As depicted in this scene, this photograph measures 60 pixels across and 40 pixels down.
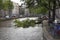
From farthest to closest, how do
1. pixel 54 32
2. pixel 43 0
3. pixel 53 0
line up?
1. pixel 43 0
2. pixel 53 0
3. pixel 54 32

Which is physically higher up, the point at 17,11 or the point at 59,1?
the point at 59,1

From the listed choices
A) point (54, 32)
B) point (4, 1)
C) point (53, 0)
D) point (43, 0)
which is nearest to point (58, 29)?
point (54, 32)

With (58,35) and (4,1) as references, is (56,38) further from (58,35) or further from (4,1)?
(4,1)

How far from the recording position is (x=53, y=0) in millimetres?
25172

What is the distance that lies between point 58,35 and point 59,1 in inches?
478

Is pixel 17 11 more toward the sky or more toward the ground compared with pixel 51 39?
more toward the ground

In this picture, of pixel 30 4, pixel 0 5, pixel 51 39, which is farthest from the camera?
pixel 0 5

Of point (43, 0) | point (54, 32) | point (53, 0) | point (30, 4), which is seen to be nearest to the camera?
point (54, 32)

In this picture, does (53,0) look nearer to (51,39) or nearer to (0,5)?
(51,39)

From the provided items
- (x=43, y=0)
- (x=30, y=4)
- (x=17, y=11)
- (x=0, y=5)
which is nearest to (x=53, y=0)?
(x=43, y=0)

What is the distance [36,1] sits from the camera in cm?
3294

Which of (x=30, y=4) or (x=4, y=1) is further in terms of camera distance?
(x=4, y=1)

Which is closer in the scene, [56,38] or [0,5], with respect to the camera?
[56,38]

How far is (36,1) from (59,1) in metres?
6.85
